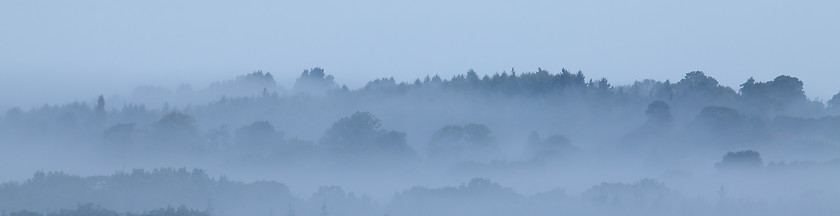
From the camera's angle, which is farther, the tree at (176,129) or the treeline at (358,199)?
the tree at (176,129)

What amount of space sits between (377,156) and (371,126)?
4.14 metres

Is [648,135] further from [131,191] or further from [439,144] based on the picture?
[131,191]

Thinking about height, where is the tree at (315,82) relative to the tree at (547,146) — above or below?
above

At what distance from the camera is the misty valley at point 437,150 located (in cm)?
7356

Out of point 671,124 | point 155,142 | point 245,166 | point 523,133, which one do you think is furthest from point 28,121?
point 671,124

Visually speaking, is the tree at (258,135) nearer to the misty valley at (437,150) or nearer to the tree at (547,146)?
the misty valley at (437,150)

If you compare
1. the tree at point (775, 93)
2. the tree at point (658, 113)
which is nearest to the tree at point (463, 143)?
the tree at point (658, 113)

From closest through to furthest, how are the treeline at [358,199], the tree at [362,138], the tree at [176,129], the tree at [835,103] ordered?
1. the treeline at [358,199]
2. the tree at [362,138]
3. the tree at [176,129]
4. the tree at [835,103]

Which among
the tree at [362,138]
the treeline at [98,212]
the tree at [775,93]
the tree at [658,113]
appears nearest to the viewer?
the treeline at [98,212]

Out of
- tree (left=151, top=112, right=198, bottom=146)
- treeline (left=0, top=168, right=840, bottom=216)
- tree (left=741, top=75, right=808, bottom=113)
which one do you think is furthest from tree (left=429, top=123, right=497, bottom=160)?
tree (left=741, top=75, right=808, bottom=113)

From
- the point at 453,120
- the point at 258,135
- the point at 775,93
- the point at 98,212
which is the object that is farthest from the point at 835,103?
the point at 98,212

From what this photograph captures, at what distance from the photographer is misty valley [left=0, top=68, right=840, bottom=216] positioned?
2896 inches

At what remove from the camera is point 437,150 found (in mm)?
88000

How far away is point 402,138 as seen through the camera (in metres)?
90.3
